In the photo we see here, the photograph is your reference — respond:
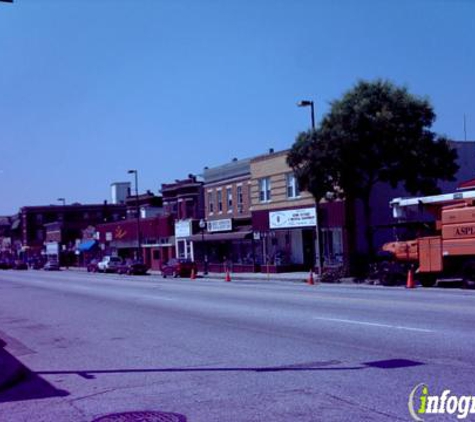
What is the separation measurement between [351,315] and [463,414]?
9894mm

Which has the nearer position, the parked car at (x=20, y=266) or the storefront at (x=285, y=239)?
the storefront at (x=285, y=239)

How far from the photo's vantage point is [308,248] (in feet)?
153

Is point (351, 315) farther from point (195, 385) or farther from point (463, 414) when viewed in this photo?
point (463, 414)

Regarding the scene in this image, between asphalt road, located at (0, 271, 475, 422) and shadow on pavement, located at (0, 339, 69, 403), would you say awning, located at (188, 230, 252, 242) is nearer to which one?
asphalt road, located at (0, 271, 475, 422)

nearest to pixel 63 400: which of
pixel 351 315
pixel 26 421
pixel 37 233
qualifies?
pixel 26 421

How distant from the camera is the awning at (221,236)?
50469 mm

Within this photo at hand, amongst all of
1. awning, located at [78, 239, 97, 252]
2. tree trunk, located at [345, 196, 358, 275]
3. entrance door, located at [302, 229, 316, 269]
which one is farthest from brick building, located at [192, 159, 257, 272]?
awning, located at [78, 239, 97, 252]

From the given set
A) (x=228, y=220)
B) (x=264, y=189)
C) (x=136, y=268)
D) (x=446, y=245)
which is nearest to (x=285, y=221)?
(x=264, y=189)

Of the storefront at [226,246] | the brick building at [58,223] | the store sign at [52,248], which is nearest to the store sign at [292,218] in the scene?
the storefront at [226,246]

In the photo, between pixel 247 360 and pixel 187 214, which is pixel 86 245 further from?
pixel 247 360

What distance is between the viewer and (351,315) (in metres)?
17.2

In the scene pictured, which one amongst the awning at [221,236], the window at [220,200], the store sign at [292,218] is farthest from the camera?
the window at [220,200]

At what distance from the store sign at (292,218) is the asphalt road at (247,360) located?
865 inches

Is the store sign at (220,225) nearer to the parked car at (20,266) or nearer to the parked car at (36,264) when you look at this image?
the parked car at (20,266)
